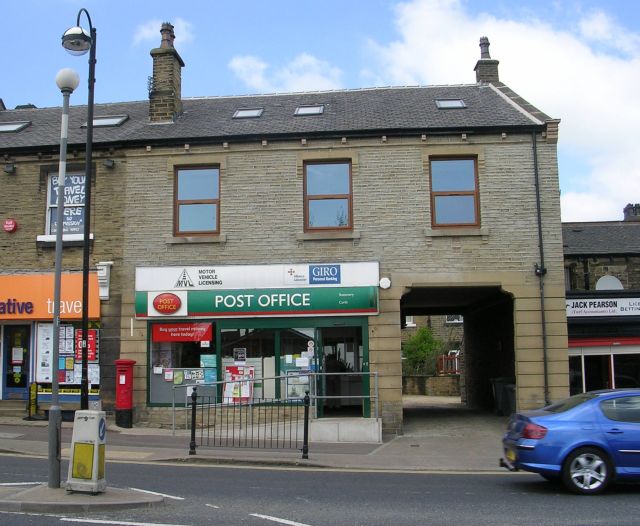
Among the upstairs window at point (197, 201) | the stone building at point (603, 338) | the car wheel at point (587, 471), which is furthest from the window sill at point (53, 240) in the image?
the stone building at point (603, 338)

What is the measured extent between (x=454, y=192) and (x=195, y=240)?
620 cm

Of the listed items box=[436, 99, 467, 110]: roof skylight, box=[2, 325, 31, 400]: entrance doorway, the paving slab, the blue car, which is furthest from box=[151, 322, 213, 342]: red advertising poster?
the blue car

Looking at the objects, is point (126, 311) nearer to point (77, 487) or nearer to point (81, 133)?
point (81, 133)

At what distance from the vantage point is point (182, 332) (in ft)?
53.7

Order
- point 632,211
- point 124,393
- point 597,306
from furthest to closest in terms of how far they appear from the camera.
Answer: point 632,211
point 597,306
point 124,393

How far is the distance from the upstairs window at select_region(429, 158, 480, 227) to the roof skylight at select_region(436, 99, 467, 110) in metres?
2.13

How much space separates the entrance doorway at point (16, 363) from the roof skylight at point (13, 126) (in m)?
5.65

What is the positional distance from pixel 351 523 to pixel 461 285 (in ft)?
30.7

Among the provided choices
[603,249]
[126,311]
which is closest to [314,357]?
[126,311]

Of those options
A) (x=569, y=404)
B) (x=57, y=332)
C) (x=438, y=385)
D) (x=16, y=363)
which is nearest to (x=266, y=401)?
(x=16, y=363)

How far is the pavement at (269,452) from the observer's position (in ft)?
28.7

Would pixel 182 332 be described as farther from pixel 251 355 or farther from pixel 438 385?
pixel 438 385

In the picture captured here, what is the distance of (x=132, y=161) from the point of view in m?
17.0

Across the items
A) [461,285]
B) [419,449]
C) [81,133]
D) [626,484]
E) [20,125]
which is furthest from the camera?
[20,125]
